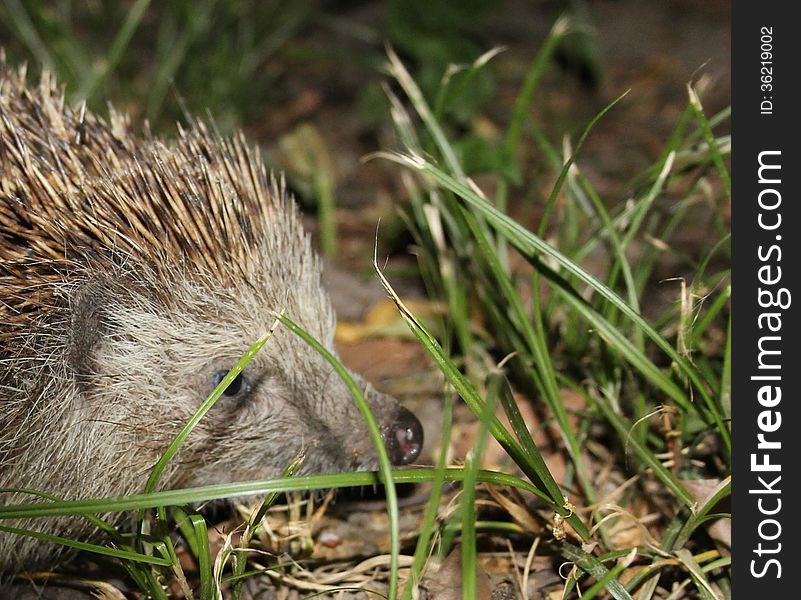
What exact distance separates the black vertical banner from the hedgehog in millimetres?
835

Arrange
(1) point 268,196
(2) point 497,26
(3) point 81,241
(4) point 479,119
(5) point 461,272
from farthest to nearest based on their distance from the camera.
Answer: (2) point 497,26 < (4) point 479,119 < (5) point 461,272 < (1) point 268,196 < (3) point 81,241

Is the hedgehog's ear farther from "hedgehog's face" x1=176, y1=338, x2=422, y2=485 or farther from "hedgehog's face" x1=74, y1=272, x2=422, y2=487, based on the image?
"hedgehog's face" x1=176, y1=338, x2=422, y2=485

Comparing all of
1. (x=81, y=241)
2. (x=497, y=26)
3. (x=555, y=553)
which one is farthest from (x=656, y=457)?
(x=497, y=26)

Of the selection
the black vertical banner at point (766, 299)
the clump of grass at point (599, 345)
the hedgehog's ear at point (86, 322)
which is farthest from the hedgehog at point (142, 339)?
the black vertical banner at point (766, 299)

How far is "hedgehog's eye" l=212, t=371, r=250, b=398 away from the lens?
2311 mm

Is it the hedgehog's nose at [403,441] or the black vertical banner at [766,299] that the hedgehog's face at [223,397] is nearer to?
the hedgehog's nose at [403,441]

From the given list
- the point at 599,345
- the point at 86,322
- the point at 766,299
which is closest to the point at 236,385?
the point at 86,322

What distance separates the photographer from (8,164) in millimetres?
2314

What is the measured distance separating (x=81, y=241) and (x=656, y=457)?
1.54 metres

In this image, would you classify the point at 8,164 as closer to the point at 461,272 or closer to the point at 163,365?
the point at 163,365

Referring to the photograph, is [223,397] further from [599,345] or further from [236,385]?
[599,345]

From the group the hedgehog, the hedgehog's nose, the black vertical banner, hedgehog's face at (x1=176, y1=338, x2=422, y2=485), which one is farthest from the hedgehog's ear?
the black vertical banner

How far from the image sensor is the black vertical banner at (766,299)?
6.73 ft

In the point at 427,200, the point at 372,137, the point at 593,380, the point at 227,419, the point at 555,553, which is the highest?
the point at 372,137
